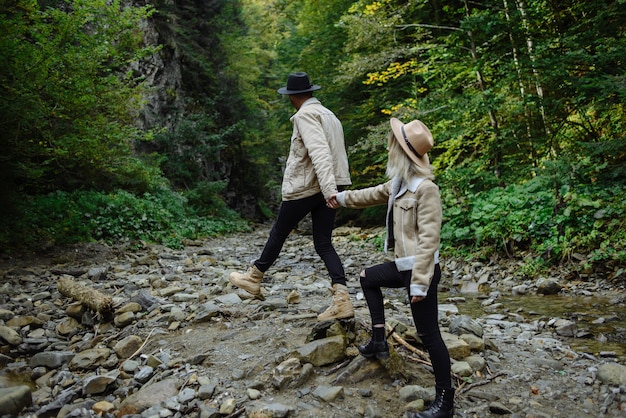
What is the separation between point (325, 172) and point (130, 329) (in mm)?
2644

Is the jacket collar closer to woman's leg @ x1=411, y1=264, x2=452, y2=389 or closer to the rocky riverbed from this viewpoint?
woman's leg @ x1=411, y1=264, x2=452, y2=389

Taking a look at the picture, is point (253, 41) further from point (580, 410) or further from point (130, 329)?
point (580, 410)

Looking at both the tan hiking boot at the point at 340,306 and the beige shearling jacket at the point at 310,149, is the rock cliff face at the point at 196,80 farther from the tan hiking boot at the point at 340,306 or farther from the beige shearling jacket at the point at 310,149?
the tan hiking boot at the point at 340,306

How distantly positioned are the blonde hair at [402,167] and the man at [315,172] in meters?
0.80

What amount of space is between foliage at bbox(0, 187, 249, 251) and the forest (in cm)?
4

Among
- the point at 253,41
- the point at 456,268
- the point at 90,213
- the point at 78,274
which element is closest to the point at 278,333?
the point at 78,274

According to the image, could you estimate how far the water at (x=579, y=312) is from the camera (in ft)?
14.1

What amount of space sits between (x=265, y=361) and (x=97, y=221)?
8162mm

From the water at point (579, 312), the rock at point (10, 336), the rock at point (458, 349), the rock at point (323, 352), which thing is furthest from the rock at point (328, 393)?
the rock at point (10, 336)

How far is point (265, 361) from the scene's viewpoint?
3.39 meters

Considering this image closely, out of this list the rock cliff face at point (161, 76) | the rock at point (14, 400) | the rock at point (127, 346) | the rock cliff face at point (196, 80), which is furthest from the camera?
the rock cliff face at point (196, 80)

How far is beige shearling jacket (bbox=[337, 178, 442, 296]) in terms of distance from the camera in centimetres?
260

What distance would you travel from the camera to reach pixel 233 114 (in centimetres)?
2266

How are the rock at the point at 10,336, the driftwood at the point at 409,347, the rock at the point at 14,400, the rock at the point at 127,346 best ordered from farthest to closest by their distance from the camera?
the rock at the point at 10,336 < the rock at the point at 127,346 < the driftwood at the point at 409,347 < the rock at the point at 14,400
